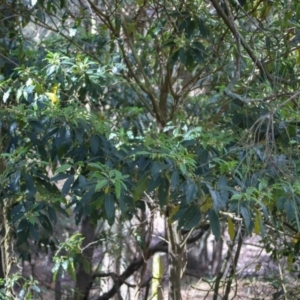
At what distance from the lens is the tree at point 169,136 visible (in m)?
2.95

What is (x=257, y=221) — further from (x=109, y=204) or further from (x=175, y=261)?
(x=175, y=261)

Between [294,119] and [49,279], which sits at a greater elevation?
[294,119]

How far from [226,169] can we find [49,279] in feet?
21.8

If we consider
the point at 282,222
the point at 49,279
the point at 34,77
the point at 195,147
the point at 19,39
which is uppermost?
the point at 19,39

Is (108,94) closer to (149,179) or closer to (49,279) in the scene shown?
(149,179)

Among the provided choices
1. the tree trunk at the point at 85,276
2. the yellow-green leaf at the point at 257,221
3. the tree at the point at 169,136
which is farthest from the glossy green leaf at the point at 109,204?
the tree trunk at the point at 85,276

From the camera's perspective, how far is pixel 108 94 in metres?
5.48

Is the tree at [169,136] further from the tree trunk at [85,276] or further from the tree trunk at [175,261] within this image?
the tree trunk at [85,276]

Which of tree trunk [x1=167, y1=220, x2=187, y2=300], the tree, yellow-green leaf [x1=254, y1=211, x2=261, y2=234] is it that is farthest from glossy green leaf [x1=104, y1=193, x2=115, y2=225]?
tree trunk [x1=167, y1=220, x2=187, y2=300]

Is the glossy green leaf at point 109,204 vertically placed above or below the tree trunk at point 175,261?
above

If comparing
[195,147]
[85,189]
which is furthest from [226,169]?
[85,189]

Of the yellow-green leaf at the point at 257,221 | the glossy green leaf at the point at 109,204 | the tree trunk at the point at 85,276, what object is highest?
the glossy green leaf at the point at 109,204

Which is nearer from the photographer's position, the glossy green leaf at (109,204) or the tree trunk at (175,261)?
the glossy green leaf at (109,204)

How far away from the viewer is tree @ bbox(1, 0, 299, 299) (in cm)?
295
